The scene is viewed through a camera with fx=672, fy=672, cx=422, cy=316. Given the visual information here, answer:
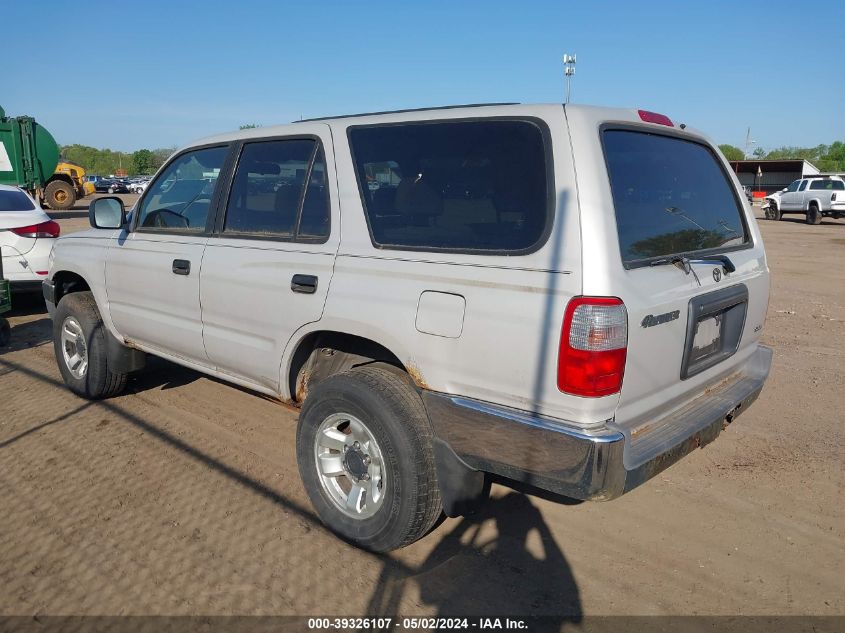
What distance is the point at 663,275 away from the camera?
276 cm

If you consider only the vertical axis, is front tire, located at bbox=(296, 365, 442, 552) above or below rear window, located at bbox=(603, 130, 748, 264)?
below

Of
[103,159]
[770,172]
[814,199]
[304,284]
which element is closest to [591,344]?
[304,284]

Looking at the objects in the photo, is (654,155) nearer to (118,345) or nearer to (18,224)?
(118,345)

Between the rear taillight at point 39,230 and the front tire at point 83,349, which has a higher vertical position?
the rear taillight at point 39,230

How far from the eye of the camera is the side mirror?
4.61 metres

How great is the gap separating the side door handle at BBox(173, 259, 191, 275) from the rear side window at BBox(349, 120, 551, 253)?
1.39m

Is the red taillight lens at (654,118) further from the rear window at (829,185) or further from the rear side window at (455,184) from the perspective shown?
the rear window at (829,185)

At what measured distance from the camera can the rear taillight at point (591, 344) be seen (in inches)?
96.8

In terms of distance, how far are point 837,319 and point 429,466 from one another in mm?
7427

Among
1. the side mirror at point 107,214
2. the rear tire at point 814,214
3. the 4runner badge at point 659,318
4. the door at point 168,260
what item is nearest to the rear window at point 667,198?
the 4runner badge at point 659,318

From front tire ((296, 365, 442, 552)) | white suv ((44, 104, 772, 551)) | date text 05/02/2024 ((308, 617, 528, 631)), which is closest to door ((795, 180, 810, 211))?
white suv ((44, 104, 772, 551))

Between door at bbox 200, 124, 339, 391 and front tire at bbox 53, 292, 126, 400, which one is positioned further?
front tire at bbox 53, 292, 126, 400

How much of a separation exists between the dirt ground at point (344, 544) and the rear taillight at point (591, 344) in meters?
1.04

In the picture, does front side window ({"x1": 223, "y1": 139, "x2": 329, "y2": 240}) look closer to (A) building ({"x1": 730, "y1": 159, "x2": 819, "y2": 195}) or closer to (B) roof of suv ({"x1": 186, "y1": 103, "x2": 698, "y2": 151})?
(B) roof of suv ({"x1": 186, "y1": 103, "x2": 698, "y2": 151})
